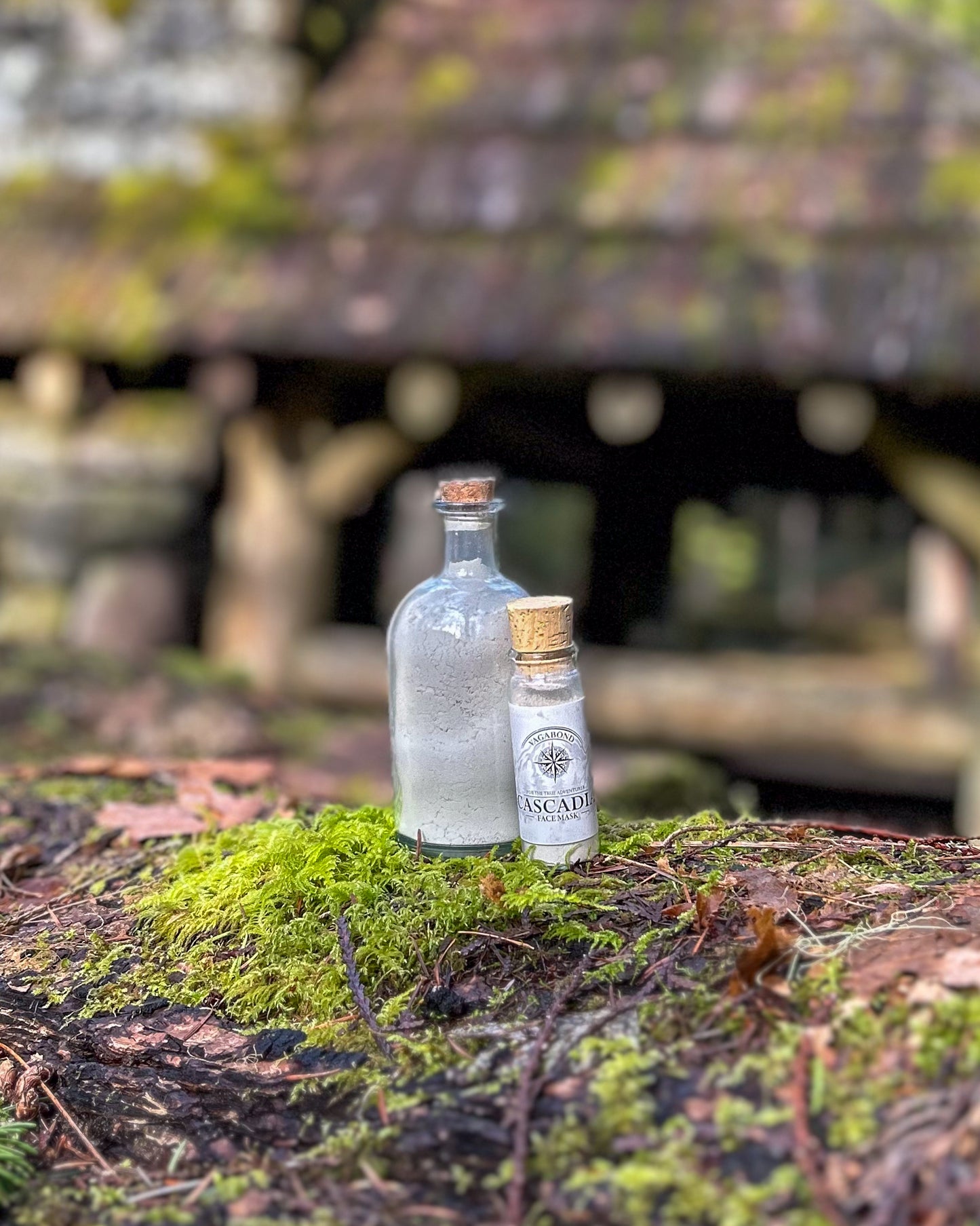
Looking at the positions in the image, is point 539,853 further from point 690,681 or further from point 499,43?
point 499,43

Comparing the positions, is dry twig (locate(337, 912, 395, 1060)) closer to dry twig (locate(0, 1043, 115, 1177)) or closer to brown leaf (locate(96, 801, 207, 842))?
→ dry twig (locate(0, 1043, 115, 1177))

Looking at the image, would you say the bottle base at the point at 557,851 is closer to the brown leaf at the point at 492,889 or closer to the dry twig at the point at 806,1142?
the brown leaf at the point at 492,889

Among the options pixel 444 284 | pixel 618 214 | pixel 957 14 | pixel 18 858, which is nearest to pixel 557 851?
pixel 18 858

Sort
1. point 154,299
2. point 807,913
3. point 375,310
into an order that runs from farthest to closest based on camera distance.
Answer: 1. point 154,299
2. point 375,310
3. point 807,913

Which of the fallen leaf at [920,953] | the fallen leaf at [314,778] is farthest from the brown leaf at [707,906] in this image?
the fallen leaf at [314,778]

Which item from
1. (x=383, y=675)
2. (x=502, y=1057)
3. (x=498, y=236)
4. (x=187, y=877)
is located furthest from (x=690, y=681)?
(x=502, y=1057)

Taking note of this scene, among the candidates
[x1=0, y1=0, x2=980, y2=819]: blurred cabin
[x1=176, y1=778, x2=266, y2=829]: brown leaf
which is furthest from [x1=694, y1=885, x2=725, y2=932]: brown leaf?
[x1=0, y1=0, x2=980, y2=819]: blurred cabin
